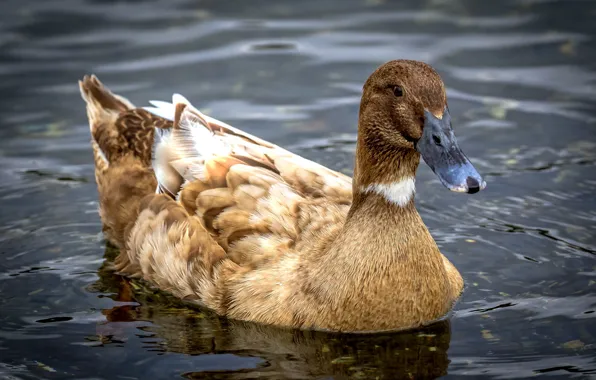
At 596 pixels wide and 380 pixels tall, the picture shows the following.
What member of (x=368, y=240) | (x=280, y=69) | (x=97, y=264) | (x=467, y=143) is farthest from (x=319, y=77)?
(x=368, y=240)

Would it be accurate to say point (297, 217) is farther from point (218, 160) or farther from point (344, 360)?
point (344, 360)

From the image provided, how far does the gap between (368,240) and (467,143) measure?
3966 millimetres

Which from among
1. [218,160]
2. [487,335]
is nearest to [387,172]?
[487,335]

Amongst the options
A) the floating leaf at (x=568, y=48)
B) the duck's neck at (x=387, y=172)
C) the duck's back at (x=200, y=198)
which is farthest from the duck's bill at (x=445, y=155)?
the floating leaf at (x=568, y=48)

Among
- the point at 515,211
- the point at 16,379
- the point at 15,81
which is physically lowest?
the point at 16,379

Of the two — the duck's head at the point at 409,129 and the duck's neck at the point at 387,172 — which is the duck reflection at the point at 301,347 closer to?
the duck's neck at the point at 387,172

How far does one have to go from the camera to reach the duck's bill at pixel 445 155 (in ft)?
24.1

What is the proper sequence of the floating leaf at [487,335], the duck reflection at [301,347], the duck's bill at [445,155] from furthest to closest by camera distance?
the floating leaf at [487,335]
the duck reflection at [301,347]
the duck's bill at [445,155]

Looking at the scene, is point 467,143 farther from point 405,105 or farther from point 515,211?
point 405,105

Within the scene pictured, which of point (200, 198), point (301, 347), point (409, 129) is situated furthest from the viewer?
point (200, 198)

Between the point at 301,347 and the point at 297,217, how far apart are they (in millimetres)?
1087

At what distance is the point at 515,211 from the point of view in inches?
402

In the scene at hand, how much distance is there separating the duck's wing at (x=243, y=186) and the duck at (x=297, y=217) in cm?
1

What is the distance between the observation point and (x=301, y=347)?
26.0ft
